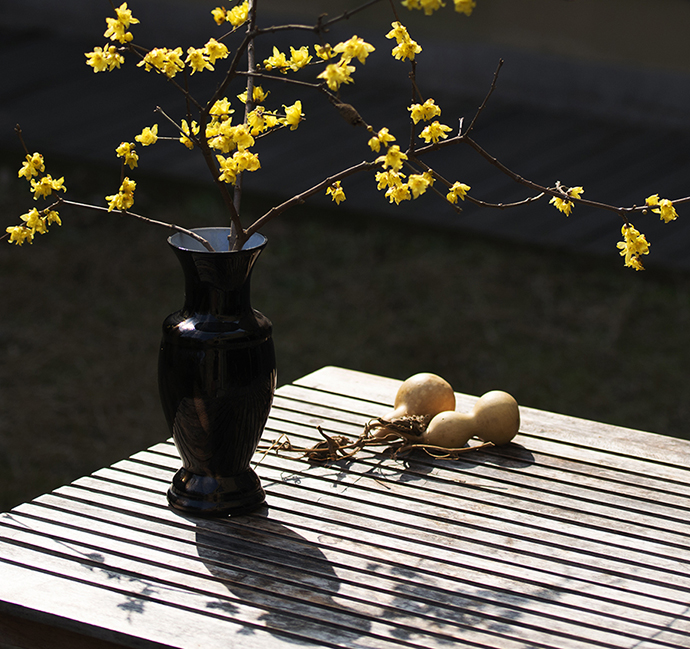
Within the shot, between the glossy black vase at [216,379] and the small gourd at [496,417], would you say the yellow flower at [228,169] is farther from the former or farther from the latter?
the small gourd at [496,417]

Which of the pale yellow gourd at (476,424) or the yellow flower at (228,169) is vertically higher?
the yellow flower at (228,169)

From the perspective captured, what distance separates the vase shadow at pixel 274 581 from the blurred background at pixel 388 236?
54.5 inches

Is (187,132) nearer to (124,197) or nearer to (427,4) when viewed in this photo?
(124,197)

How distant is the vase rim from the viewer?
53.1 inches

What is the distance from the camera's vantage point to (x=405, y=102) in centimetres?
523

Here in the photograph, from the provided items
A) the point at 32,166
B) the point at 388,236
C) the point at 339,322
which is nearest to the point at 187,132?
the point at 32,166

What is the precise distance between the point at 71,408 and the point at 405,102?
2.96m

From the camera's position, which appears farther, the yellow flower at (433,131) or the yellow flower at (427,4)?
the yellow flower at (433,131)

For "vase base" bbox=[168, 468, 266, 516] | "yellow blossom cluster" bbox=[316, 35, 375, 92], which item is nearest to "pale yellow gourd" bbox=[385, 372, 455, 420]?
"vase base" bbox=[168, 468, 266, 516]

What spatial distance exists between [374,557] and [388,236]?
284cm

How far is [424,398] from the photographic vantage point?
1633 millimetres

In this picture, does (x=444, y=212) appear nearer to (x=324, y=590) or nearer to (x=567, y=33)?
(x=567, y=33)

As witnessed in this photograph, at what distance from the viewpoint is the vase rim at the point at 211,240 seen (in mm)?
1350

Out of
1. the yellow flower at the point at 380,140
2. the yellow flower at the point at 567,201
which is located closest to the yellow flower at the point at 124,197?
the yellow flower at the point at 380,140
